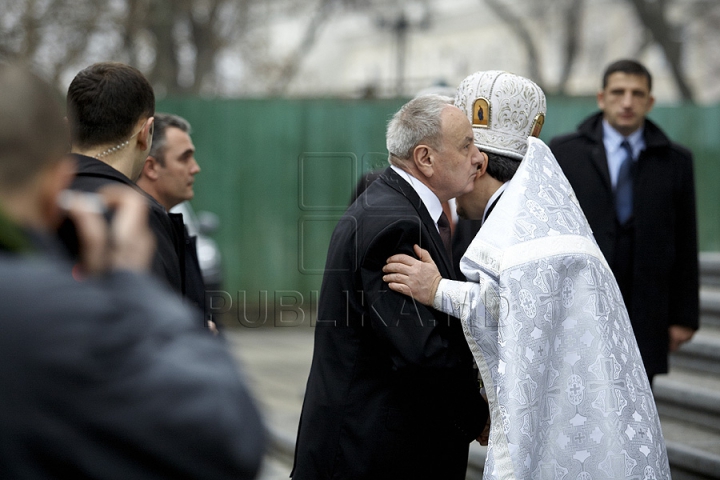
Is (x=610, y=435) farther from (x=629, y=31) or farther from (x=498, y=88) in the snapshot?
(x=629, y=31)

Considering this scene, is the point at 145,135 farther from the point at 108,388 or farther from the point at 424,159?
the point at 108,388

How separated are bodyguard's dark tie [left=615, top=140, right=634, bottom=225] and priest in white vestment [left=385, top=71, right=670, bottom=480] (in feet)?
6.74

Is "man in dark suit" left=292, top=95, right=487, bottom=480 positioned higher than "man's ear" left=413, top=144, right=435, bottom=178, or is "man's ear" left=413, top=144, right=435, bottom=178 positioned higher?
"man's ear" left=413, top=144, right=435, bottom=178

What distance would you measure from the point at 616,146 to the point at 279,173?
756cm

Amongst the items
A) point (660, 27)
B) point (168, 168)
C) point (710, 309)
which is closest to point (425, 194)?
point (168, 168)

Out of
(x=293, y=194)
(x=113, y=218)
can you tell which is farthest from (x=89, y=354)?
(x=293, y=194)

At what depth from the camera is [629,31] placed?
4656 centimetres

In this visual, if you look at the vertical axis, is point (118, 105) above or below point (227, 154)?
above

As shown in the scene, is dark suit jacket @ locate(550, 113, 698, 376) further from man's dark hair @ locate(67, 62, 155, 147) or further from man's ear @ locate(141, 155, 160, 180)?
man's dark hair @ locate(67, 62, 155, 147)

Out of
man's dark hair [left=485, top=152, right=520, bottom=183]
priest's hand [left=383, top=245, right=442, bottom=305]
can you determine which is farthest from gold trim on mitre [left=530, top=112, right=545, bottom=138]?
priest's hand [left=383, top=245, right=442, bottom=305]

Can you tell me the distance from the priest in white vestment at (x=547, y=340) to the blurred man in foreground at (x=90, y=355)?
4.98ft

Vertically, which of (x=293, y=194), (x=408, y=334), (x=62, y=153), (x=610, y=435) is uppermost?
(x=62, y=153)

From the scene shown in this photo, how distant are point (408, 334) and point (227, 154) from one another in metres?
9.52

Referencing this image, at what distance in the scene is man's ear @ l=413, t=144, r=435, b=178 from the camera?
126 inches
